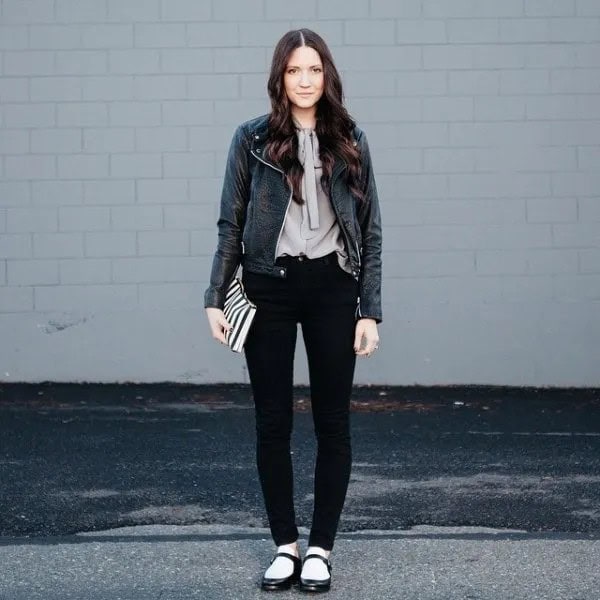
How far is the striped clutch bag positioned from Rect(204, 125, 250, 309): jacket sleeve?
63 millimetres

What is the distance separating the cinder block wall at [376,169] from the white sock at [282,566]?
198 inches

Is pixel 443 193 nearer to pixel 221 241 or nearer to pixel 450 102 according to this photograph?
pixel 450 102

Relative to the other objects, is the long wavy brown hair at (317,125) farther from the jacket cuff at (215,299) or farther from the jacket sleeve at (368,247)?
the jacket cuff at (215,299)

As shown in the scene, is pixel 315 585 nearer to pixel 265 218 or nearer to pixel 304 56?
pixel 265 218

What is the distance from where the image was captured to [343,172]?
443 centimetres

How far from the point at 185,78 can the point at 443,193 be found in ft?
6.85

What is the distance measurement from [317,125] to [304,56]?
0.25 metres

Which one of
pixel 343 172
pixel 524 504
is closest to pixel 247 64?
pixel 524 504

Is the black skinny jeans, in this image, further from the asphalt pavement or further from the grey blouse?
the asphalt pavement

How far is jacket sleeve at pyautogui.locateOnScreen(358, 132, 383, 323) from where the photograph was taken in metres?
4.49

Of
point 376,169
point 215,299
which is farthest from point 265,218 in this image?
point 376,169

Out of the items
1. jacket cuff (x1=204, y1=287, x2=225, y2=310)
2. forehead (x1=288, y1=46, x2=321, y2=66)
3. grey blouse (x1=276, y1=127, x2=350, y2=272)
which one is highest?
forehead (x1=288, y1=46, x2=321, y2=66)

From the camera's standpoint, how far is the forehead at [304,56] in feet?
14.3

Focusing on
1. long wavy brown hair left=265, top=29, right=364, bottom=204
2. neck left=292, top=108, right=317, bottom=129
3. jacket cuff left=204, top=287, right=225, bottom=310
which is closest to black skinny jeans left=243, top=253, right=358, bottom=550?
jacket cuff left=204, top=287, right=225, bottom=310
